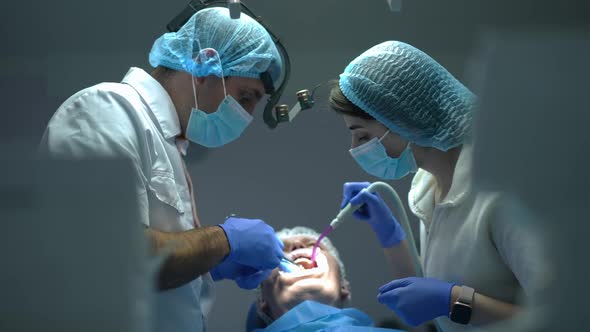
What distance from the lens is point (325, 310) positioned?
2.42m

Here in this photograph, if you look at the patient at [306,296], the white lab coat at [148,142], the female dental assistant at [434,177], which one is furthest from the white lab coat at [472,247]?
the white lab coat at [148,142]

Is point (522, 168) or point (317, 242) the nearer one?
point (522, 168)

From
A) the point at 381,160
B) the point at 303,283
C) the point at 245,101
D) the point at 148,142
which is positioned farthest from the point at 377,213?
the point at 148,142

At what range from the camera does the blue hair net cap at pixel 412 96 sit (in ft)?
6.15

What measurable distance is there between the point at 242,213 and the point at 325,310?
2.10ft

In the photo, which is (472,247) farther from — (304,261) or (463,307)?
(304,261)

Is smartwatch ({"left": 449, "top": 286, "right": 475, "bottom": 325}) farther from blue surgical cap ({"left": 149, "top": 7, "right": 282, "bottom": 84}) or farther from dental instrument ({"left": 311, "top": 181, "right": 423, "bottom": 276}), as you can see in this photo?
blue surgical cap ({"left": 149, "top": 7, "right": 282, "bottom": 84})

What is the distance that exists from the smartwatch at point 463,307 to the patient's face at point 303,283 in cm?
86

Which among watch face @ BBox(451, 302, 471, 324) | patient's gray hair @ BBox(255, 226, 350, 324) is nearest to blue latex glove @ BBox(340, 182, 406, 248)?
patient's gray hair @ BBox(255, 226, 350, 324)

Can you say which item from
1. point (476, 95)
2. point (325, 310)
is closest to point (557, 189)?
point (476, 95)

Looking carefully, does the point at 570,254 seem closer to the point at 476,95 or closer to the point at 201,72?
the point at 476,95

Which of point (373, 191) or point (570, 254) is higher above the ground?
point (570, 254)

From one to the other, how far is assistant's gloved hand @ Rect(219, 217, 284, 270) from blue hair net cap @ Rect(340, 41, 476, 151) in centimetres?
57

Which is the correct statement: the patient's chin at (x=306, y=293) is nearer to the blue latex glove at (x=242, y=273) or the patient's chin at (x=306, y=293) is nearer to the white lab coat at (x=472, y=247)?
the blue latex glove at (x=242, y=273)
